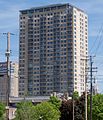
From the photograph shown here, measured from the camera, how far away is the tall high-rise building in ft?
395

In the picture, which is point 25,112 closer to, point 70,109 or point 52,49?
point 70,109

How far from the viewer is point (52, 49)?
404ft

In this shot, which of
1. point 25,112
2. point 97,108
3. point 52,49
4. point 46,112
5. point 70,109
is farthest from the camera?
point 52,49

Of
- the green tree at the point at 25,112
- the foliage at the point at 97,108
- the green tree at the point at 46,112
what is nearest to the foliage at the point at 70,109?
the foliage at the point at 97,108

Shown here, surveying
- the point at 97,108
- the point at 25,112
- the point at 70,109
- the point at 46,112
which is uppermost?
the point at 25,112

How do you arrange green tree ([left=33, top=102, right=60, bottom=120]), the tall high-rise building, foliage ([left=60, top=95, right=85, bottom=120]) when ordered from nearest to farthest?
green tree ([left=33, top=102, right=60, bottom=120]) → foliage ([left=60, top=95, right=85, bottom=120]) → the tall high-rise building

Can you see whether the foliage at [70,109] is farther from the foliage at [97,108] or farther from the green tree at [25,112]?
the green tree at [25,112]

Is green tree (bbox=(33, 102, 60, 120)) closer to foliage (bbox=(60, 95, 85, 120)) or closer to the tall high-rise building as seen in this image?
foliage (bbox=(60, 95, 85, 120))

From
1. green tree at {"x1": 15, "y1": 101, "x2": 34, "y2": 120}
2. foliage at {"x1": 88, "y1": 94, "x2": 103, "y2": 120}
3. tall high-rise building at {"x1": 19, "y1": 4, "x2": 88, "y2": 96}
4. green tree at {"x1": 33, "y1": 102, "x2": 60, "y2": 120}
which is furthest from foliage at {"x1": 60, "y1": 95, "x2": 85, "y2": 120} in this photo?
tall high-rise building at {"x1": 19, "y1": 4, "x2": 88, "y2": 96}

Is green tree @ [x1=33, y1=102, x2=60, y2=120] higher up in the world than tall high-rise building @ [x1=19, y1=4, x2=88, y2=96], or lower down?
lower down

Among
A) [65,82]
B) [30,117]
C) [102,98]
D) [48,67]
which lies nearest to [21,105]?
[30,117]

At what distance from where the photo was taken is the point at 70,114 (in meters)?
75.9

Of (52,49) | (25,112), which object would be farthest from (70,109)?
(52,49)

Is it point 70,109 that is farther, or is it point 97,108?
point 70,109
